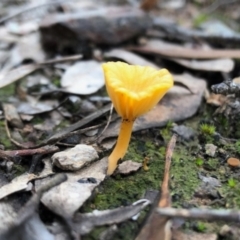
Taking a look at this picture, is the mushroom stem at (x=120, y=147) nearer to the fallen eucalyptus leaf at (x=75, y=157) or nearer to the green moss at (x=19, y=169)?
the fallen eucalyptus leaf at (x=75, y=157)

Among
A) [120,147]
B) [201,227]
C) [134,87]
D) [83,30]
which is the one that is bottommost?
[201,227]

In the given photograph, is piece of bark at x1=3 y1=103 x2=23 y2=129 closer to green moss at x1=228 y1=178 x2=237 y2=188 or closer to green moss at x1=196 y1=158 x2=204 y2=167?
green moss at x1=196 y1=158 x2=204 y2=167

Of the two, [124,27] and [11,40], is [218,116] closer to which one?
[124,27]

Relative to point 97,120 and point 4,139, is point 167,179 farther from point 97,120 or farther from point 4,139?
point 4,139

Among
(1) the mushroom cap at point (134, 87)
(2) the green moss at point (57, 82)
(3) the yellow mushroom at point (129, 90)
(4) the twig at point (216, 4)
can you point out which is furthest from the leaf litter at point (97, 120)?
(4) the twig at point (216, 4)

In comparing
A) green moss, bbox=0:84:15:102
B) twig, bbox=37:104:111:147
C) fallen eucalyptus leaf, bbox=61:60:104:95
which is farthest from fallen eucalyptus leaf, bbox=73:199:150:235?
green moss, bbox=0:84:15:102

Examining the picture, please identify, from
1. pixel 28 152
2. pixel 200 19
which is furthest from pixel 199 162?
pixel 200 19
